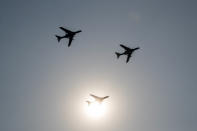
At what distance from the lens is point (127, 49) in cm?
9556

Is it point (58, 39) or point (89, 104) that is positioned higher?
point (58, 39)

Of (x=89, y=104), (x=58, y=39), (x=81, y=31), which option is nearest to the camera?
(x=81, y=31)

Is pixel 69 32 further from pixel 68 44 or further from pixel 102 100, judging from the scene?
pixel 102 100

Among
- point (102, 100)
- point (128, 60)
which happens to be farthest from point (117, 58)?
point (102, 100)

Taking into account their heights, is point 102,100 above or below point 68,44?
below

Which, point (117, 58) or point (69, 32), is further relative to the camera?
point (117, 58)

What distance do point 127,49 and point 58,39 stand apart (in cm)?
1973

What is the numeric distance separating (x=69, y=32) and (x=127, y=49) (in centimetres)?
1658

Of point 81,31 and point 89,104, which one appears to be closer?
point 81,31

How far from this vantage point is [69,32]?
306 ft

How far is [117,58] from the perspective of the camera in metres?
100

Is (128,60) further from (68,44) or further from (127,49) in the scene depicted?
(68,44)

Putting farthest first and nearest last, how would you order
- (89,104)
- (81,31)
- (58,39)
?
1. (89,104)
2. (58,39)
3. (81,31)

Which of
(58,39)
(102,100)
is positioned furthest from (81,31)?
(102,100)
